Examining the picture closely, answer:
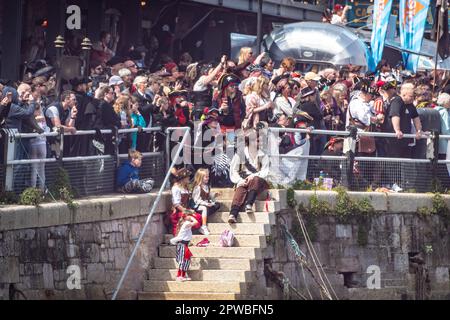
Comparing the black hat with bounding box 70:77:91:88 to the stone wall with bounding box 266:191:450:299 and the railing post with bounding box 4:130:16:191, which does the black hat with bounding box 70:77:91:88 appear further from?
the stone wall with bounding box 266:191:450:299

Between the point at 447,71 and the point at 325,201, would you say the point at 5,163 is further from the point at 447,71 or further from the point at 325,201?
the point at 447,71

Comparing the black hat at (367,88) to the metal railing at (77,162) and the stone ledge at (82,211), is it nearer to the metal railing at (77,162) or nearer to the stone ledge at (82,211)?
the metal railing at (77,162)

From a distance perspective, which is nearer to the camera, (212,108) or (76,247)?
(76,247)

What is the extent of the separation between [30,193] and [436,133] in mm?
8296

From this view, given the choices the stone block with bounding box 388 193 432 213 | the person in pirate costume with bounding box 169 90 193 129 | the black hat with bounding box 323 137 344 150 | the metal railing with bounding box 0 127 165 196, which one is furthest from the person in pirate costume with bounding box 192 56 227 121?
the stone block with bounding box 388 193 432 213

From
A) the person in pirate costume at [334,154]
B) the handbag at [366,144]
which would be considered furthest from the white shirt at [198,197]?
the handbag at [366,144]

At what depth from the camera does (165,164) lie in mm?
25406

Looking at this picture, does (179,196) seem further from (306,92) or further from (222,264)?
(306,92)

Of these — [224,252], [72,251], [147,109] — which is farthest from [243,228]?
[72,251]

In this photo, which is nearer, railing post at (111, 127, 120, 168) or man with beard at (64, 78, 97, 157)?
man with beard at (64, 78, 97, 157)

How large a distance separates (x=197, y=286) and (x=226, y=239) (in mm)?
1014

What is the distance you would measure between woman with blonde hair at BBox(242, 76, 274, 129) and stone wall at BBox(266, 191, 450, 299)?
1.44 m

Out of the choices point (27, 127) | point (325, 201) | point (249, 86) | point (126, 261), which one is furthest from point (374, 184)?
point (27, 127)

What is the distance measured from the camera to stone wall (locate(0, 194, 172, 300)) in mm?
21219
